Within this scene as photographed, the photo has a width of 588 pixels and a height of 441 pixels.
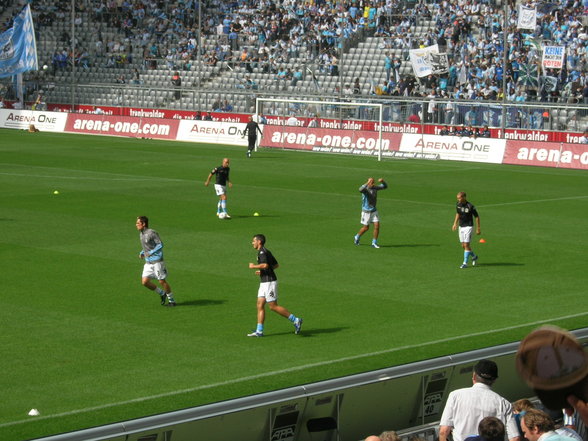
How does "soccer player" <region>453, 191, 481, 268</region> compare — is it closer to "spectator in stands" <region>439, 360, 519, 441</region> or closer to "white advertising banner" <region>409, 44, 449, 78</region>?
"spectator in stands" <region>439, 360, 519, 441</region>

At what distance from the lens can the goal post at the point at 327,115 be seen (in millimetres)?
55034

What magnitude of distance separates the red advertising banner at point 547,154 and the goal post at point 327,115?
7.17 meters

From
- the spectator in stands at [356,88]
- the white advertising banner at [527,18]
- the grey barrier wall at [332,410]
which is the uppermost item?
the white advertising banner at [527,18]

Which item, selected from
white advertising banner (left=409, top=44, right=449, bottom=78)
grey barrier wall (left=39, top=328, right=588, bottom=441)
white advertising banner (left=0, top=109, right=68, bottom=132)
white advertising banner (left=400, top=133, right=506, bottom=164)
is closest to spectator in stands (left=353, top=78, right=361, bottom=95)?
white advertising banner (left=409, top=44, right=449, bottom=78)

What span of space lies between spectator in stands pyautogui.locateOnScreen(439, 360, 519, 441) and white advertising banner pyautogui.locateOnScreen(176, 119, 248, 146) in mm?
49959

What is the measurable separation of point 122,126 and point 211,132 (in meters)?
7.05

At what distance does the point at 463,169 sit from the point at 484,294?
26056mm

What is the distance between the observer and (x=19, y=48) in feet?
213

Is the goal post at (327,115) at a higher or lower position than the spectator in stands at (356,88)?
lower

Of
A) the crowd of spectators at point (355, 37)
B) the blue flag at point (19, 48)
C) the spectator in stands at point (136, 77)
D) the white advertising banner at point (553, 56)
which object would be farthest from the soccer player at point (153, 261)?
the spectator in stands at point (136, 77)

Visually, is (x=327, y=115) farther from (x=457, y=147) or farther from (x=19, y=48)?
(x=19, y=48)

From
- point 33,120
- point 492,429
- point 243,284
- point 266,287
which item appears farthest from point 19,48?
point 492,429

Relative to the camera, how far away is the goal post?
55034mm

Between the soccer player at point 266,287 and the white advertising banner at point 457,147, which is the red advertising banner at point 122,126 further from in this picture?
the soccer player at point 266,287
